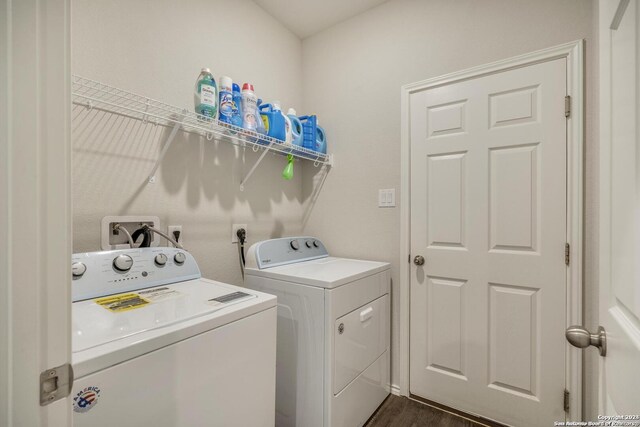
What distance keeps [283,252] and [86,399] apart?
125 centimetres

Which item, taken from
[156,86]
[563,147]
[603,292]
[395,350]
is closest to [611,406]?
[603,292]

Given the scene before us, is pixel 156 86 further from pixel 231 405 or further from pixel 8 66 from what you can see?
pixel 231 405

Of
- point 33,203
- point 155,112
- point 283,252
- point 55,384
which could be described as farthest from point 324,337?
point 155,112

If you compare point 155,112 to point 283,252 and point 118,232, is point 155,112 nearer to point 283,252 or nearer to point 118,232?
point 118,232

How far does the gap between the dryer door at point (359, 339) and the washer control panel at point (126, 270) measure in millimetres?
776

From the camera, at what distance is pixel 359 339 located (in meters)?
1.63

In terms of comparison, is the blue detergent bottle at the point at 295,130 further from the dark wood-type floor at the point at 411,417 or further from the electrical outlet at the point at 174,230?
the dark wood-type floor at the point at 411,417

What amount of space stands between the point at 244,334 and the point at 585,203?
1.69 meters

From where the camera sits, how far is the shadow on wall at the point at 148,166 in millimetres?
1278

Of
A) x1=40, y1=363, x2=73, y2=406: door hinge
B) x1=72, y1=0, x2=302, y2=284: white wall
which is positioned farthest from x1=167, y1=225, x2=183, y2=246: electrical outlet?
x1=40, y1=363, x2=73, y2=406: door hinge

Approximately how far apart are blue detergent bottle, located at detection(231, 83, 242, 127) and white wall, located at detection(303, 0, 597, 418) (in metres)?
0.83

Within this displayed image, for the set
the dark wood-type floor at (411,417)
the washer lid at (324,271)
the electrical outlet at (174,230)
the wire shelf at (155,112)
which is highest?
the wire shelf at (155,112)

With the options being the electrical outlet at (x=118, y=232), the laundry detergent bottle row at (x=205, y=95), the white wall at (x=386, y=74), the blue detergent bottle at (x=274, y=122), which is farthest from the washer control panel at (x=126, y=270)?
the white wall at (x=386, y=74)

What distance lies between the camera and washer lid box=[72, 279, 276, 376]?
73cm
